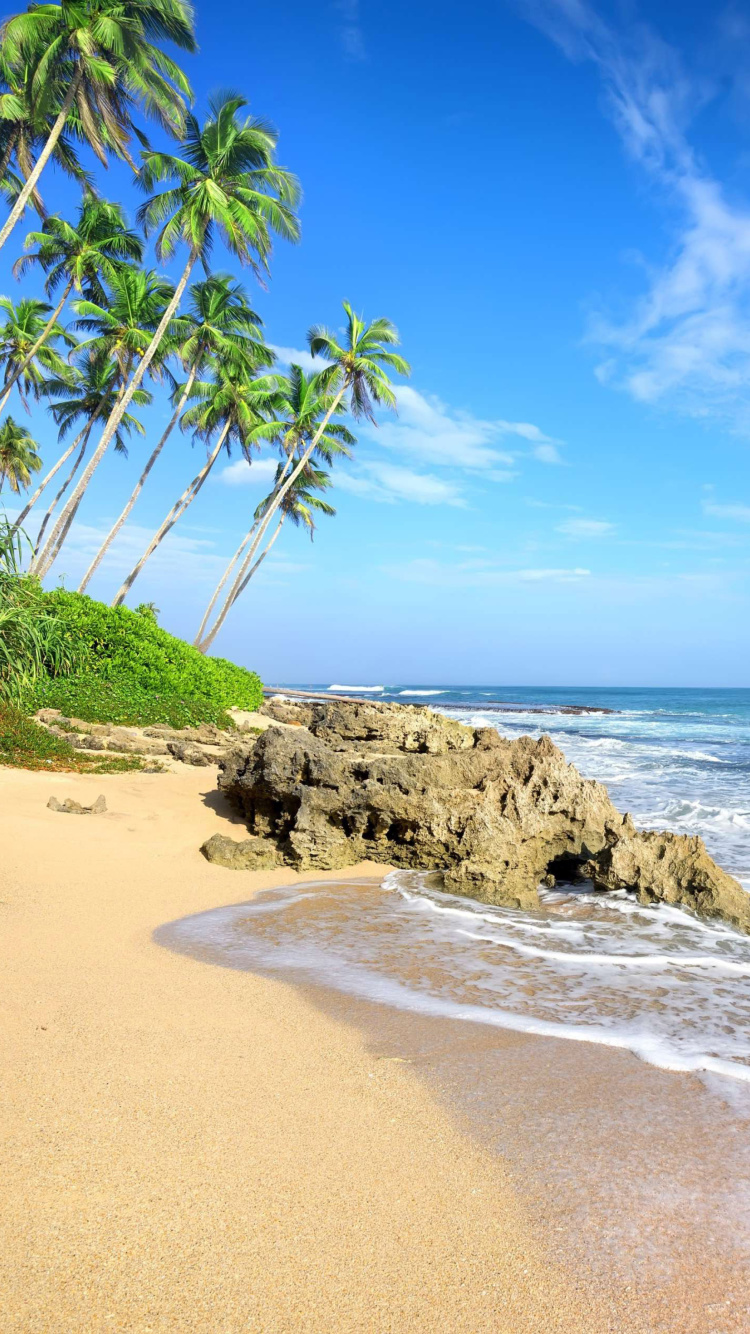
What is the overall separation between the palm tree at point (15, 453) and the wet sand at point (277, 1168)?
42372 mm

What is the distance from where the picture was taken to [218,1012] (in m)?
3.27

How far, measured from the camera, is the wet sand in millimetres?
1671

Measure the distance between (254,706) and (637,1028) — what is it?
15.4 metres

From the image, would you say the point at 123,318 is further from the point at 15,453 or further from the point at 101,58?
the point at 15,453

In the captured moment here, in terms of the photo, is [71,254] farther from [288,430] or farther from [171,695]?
[171,695]

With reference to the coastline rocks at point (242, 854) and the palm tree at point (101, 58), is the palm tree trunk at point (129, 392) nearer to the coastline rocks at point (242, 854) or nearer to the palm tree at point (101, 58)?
the palm tree at point (101, 58)

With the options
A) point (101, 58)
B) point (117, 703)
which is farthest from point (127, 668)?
point (101, 58)

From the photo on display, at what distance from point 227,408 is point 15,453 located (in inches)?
813

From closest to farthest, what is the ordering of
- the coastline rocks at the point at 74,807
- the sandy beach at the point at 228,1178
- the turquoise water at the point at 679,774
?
the sandy beach at the point at 228,1178 → the coastline rocks at the point at 74,807 → the turquoise water at the point at 679,774

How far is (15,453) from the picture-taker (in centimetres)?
4138

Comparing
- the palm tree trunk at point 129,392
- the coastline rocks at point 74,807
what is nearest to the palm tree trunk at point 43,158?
the palm tree trunk at point 129,392

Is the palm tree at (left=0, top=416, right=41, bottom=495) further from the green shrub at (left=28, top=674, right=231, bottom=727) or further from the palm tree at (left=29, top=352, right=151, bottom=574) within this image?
the green shrub at (left=28, top=674, right=231, bottom=727)

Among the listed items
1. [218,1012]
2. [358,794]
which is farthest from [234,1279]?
[358,794]

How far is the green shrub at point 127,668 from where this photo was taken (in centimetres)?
1259
